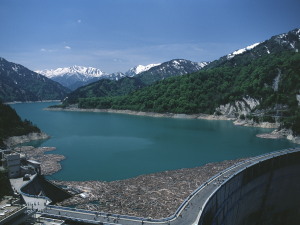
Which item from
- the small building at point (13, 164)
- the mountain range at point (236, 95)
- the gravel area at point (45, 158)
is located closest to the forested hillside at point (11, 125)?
the gravel area at point (45, 158)

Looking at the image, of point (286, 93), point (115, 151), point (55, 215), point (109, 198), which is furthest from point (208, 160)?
point (286, 93)

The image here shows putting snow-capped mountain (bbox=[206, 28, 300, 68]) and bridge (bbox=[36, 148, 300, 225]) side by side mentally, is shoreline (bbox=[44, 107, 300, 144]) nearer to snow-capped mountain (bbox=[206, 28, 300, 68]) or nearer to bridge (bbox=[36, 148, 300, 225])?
bridge (bbox=[36, 148, 300, 225])

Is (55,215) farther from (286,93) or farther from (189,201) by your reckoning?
(286,93)

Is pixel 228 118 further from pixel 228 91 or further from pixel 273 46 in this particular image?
pixel 273 46

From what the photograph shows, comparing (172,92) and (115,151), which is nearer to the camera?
(115,151)

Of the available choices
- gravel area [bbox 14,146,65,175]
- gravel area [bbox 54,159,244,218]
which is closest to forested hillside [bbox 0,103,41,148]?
gravel area [bbox 14,146,65,175]

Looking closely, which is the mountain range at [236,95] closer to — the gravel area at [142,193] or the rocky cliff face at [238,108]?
the rocky cliff face at [238,108]
